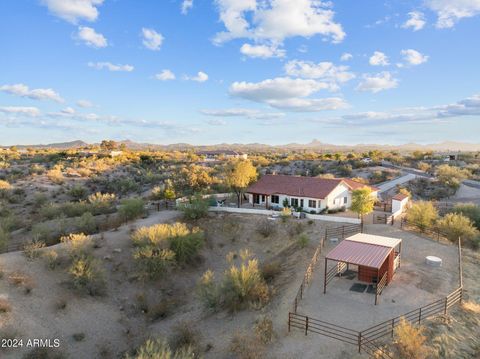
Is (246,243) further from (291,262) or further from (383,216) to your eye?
(383,216)

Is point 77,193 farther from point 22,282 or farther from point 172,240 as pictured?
point 22,282

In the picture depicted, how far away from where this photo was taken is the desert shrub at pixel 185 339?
15188mm

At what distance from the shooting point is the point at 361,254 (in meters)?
18.0

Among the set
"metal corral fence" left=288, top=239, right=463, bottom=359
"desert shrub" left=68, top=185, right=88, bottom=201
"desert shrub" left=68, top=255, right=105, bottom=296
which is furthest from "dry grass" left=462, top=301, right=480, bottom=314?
"desert shrub" left=68, top=185, right=88, bottom=201

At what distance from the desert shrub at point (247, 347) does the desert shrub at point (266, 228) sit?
1458 centimetres

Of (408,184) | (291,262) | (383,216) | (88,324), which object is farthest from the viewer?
(408,184)

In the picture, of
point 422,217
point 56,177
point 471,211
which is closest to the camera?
point 422,217

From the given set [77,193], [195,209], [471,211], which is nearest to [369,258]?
[195,209]

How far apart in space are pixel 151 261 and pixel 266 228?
10670 millimetres

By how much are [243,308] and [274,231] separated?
11620mm

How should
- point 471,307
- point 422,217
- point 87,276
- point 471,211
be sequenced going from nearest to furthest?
point 471,307 → point 87,276 → point 422,217 → point 471,211

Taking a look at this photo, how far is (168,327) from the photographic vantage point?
18.1 m

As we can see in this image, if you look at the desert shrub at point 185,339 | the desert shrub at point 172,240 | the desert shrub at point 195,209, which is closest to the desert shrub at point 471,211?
the desert shrub at point 195,209

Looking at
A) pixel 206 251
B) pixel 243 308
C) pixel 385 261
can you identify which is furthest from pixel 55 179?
pixel 385 261
